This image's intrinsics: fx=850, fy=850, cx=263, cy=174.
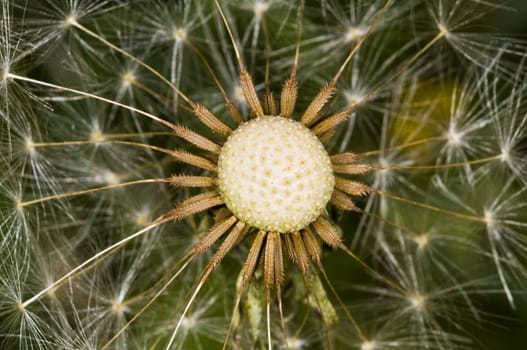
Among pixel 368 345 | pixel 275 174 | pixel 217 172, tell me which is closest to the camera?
pixel 275 174

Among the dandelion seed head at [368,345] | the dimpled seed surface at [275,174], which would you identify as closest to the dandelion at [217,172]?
the dandelion seed head at [368,345]

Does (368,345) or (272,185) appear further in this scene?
(368,345)

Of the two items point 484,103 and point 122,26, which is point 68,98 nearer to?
point 122,26

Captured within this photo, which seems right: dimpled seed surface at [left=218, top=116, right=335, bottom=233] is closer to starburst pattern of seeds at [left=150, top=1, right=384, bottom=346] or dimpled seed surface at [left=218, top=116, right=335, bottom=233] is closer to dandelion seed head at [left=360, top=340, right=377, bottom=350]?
starburst pattern of seeds at [left=150, top=1, right=384, bottom=346]

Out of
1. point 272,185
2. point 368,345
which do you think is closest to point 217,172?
point 272,185

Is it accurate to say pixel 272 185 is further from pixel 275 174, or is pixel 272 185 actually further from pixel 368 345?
pixel 368 345
